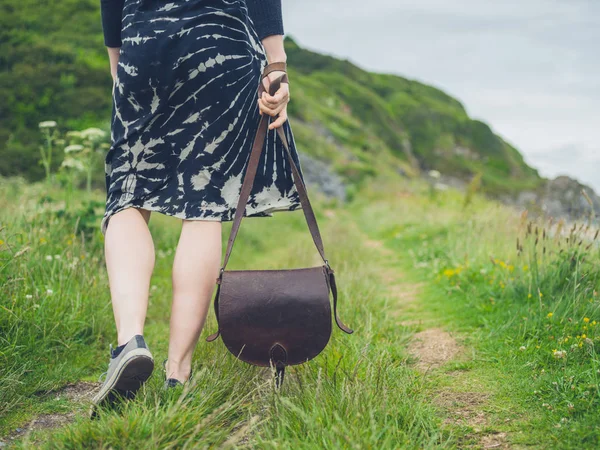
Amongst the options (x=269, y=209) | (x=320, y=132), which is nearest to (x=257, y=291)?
(x=269, y=209)

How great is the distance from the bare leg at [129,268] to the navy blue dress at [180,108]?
0.07m

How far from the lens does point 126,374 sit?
1.67 meters

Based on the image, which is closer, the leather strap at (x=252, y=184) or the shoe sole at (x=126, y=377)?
the shoe sole at (x=126, y=377)

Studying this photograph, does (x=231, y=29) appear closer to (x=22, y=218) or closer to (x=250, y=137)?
(x=250, y=137)

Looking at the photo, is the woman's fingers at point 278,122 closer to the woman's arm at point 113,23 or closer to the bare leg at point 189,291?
the bare leg at point 189,291

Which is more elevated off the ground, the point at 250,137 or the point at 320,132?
the point at 320,132

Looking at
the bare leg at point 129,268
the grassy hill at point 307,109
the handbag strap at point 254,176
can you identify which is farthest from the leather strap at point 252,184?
the grassy hill at point 307,109

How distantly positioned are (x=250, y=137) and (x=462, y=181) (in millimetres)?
38406

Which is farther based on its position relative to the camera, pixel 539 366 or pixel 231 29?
pixel 539 366

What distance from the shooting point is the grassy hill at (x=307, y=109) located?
368 inches

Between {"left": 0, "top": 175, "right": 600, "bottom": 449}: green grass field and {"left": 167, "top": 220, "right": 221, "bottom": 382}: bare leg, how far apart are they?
109 mm

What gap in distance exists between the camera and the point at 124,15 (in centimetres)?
203

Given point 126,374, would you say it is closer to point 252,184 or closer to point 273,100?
point 252,184

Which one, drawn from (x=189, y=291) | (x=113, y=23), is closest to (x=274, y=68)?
(x=113, y=23)
